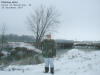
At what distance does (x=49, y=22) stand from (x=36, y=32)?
443 centimetres

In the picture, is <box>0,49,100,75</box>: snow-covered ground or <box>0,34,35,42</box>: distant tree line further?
<box>0,34,35,42</box>: distant tree line

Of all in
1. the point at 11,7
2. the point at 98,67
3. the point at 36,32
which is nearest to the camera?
the point at 98,67

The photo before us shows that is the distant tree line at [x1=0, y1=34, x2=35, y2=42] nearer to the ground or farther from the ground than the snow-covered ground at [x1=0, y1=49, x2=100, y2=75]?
nearer to the ground

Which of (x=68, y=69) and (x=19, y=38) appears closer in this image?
(x=68, y=69)

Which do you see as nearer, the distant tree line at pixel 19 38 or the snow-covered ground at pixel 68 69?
the snow-covered ground at pixel 68 69

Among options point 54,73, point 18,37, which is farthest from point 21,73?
point 18,37

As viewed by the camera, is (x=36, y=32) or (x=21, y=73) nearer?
(x=21, y=73)

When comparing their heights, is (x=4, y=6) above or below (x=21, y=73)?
above

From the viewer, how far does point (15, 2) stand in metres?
8.48

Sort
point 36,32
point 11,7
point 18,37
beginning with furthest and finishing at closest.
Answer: point 18,37 < point 36,32 < point 11,7

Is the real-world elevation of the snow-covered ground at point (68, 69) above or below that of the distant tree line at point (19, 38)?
above

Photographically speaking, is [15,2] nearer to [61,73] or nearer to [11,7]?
[11,7]

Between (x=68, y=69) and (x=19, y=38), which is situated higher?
(x=68, y=69)

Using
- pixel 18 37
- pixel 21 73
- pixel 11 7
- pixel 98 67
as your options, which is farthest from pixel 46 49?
pixel 18 37
